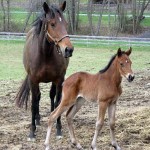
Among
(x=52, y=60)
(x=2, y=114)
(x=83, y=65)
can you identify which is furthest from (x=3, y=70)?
(x=52, y=60)

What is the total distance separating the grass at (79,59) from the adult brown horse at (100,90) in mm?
8380

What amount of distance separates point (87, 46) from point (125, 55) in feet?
75.9

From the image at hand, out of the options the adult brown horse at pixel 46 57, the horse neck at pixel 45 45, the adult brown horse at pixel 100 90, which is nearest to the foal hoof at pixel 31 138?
the adult brown horse at pixel 46 57

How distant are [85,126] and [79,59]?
1371 centimetres

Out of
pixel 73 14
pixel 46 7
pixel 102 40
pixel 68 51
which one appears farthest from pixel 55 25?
pixel 73 14

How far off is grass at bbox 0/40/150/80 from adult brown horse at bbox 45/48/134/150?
8.38 m

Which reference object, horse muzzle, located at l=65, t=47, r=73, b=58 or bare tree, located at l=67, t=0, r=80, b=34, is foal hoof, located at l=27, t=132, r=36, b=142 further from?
bare tree, located at l=67, t=0, r=80, b=34

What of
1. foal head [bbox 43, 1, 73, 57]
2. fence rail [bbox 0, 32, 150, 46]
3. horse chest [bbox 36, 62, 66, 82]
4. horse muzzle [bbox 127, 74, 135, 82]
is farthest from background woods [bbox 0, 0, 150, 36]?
horse muzzle [bbox 127, 74, 135, 82]

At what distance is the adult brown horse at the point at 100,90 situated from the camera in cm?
649

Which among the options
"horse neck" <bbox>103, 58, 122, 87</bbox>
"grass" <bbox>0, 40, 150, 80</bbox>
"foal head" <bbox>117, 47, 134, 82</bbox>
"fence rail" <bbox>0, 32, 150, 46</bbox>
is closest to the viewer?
"foal head" <bbox>117, 47, 134, 82</bbox>

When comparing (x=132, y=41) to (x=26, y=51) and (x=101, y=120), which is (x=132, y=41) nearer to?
(x=26, y=51)

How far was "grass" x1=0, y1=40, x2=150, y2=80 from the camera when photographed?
17.2 metres

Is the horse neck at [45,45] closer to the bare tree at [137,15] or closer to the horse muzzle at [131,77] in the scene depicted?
the horse muzzle at [131,77]

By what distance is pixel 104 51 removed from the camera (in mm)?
26672
